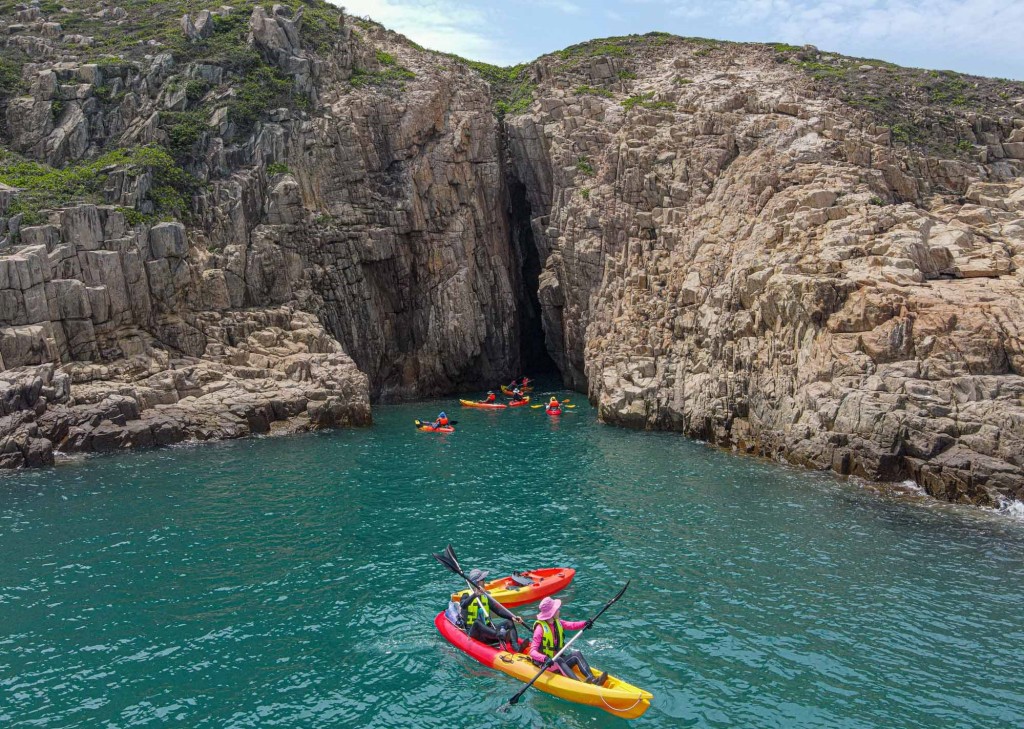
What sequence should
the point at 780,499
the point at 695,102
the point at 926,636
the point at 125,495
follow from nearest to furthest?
the point at 926,636 < the point at 780,499 < the point at 125,495 < the point at 695,102

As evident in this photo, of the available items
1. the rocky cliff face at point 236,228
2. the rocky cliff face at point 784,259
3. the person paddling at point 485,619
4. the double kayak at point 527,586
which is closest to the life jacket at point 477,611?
the person paddling at point 485,619

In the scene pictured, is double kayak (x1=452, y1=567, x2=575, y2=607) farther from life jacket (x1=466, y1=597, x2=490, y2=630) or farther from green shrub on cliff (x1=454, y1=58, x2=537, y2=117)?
green shrub on cliff (x1=454, y1=58, x2=537, y2=117)

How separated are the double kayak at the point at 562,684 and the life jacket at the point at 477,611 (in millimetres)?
363

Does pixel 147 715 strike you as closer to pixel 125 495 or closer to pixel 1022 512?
pixel 125 495

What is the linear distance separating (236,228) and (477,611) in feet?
131

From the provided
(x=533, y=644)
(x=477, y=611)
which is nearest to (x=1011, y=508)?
(x=533, y=644)

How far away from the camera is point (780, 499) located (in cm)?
2908

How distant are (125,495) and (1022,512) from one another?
34890 millimetres

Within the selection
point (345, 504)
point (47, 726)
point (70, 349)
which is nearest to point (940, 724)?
point (47, 726)

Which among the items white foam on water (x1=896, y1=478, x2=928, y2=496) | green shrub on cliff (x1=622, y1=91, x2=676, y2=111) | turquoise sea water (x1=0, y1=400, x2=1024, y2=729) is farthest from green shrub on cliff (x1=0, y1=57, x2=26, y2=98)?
white foam on water (x1=896, y1=478, x2=928, y2=496)

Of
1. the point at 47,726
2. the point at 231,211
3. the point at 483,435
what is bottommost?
the point at 483,435

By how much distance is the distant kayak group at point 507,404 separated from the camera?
46406 millimetres

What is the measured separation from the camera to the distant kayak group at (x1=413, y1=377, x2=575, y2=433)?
4641 cm

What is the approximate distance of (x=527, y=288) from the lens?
6888cm
